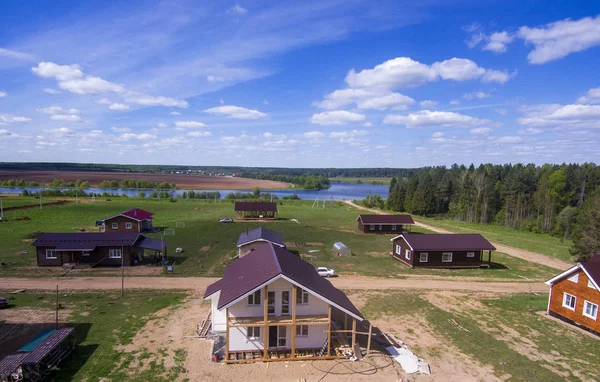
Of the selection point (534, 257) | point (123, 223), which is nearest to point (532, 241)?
point (534, 257)

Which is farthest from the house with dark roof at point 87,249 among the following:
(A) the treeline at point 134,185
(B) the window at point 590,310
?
(A) the treeline at point 134,185

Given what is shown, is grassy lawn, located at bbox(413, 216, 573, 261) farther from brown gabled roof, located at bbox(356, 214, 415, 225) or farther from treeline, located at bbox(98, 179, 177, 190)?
treeline, located at bbox(98, 179, 177, 190)

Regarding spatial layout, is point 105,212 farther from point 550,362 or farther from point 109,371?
point 550,362

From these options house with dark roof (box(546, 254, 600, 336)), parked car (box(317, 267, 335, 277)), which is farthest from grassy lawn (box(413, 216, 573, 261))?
Answer: parked car (box(317, 267, 335, 277))

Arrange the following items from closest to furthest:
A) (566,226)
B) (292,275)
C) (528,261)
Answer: (292,275) → (528,261) → (566,226)

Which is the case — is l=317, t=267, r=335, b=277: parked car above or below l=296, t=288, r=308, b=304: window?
below

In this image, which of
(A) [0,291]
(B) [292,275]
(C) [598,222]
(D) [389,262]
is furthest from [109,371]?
(C) [598,222]
